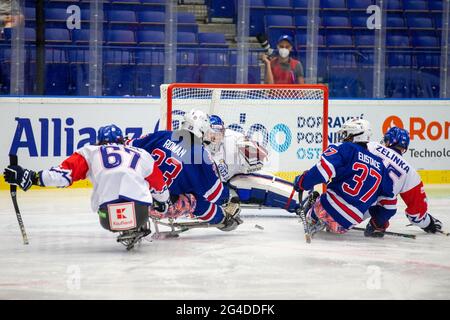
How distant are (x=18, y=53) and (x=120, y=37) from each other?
918mm

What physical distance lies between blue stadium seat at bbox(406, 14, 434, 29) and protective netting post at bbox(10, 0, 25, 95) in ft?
11.8

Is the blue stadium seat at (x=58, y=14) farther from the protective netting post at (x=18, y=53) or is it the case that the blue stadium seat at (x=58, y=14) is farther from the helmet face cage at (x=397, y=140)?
the helmet face cage at (x=397, y=140)

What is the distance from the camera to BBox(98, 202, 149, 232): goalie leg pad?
16.9 ft

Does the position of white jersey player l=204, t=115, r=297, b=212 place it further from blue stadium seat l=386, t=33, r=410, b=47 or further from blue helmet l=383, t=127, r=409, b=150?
blue stadium seat l=386, t=33, r=410, b=47

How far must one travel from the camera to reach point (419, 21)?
930 cm

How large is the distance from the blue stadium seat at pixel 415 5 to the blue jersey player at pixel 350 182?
3804mm

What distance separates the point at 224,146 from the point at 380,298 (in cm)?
283

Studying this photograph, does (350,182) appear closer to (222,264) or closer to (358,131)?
(358,131)

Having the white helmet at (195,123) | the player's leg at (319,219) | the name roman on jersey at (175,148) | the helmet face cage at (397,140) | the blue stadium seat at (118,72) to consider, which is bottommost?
the player's leg at (319,219)

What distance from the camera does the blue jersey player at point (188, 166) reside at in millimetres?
5762

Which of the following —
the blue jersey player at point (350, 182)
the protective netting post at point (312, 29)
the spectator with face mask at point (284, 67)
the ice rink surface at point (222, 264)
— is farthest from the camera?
the protective netting post at point (312, 29)

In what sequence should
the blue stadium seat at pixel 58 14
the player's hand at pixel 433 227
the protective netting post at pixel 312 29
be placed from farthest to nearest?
the protective netting post at pixel 312 29 < the blue stadium seat at pixel 58 14 < the player's hand at pixel 433 227

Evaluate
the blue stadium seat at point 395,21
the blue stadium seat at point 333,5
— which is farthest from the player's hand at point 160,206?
the blue stadium seat at point 395,21

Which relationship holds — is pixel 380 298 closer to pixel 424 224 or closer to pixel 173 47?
pixel 424 224
